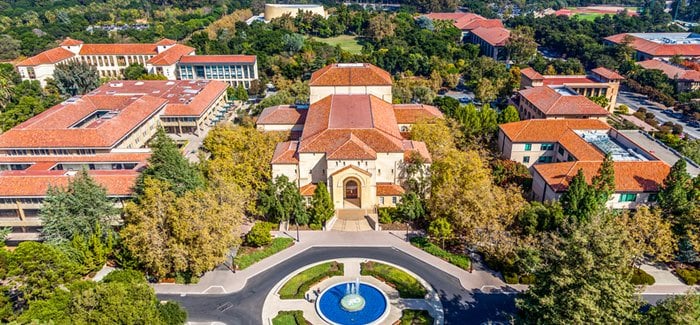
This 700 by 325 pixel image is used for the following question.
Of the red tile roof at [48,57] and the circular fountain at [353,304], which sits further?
the red tile roof at [48,57]

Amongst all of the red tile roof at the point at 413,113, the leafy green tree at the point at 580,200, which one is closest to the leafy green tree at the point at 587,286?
the leafy green tree at the point at 580,200

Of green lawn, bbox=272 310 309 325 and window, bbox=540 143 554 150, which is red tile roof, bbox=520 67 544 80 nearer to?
window, bbox=540 143 554 150

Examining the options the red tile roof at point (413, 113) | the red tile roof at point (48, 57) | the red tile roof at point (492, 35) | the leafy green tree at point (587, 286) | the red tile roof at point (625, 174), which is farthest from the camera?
the red tile roof at point (492, 35)

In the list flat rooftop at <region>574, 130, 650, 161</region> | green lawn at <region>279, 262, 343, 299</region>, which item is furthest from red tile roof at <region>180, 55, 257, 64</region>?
flat rooftop at <region>574, 130, 650, 161</region>

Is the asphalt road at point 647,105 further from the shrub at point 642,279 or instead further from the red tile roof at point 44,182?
the red tile roof at point 44,182

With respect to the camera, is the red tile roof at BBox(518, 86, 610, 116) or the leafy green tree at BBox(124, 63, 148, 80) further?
the leafy green tree at BBox(124, 63, 148, 80)

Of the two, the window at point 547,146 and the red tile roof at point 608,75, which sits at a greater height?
the red tile roof at point 608,75

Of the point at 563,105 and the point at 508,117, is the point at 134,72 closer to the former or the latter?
the point at 508,117
